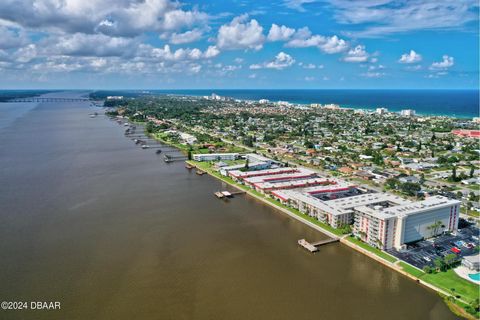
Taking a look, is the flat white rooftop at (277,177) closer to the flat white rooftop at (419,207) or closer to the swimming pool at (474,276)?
the flat white rooftop at (419,207)

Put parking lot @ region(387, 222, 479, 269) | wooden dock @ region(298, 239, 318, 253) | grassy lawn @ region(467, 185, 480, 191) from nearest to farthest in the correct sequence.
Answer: parking lot @ region(387, 222, 479, 269) < wooden dock @ region(298, 239, 318, 253) < grassy lawn @ region(467, 185, 480, 191)

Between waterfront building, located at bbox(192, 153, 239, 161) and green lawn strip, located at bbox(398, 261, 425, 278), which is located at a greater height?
waterfront building, located at bbox(192, 153, 239, 161)

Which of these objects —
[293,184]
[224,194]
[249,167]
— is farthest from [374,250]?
[249,167]

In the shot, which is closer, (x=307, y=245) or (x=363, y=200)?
(x=307, y=245)

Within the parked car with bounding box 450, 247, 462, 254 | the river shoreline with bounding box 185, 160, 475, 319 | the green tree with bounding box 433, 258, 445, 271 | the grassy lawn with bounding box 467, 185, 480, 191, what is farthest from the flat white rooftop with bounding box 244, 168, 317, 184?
the green tree with bounding box 433, 258, 445, 271

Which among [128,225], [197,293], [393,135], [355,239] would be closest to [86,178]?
[128,225]

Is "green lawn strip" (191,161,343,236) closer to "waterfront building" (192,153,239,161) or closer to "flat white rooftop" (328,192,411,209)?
"waterfront building" (192,153,239,161)

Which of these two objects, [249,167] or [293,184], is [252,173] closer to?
[249,167]
